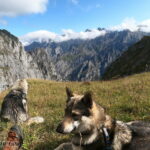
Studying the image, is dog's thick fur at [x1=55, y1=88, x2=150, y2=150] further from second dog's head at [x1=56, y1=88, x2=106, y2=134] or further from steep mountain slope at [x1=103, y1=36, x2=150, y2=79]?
steep mountain slope at [x1=103, y1=36, x2=150, y2=79]

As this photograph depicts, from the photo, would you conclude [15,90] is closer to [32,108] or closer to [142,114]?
[32,108]

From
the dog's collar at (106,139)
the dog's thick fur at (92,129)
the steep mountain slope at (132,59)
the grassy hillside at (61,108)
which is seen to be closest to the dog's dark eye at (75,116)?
the dog's thick fur at (92,129)

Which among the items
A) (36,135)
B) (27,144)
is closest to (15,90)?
(36,135)

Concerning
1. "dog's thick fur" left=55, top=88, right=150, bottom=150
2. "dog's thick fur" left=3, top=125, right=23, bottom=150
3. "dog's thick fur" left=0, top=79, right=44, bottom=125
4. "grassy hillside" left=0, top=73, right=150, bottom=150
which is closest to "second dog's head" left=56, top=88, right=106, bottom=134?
"dog's thick fur" left=55, top=88, right=150, bottom=150

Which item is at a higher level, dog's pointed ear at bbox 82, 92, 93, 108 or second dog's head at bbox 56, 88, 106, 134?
dog's pointed ear at bbox 82, 92, 93, 108

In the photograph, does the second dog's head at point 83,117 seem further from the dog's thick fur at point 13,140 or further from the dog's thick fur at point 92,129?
the dog's thick fur at point 13,140

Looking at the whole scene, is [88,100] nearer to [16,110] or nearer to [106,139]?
[106,139]

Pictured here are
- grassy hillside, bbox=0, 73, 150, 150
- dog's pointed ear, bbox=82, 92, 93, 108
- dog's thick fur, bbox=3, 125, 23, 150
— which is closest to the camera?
A: dog's pointed ear, bbox=82, 92, 93, 108

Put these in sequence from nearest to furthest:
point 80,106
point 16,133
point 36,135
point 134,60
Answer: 1. point 80,106
2. point 16,133
3. point 36,135
4. point 134,60
